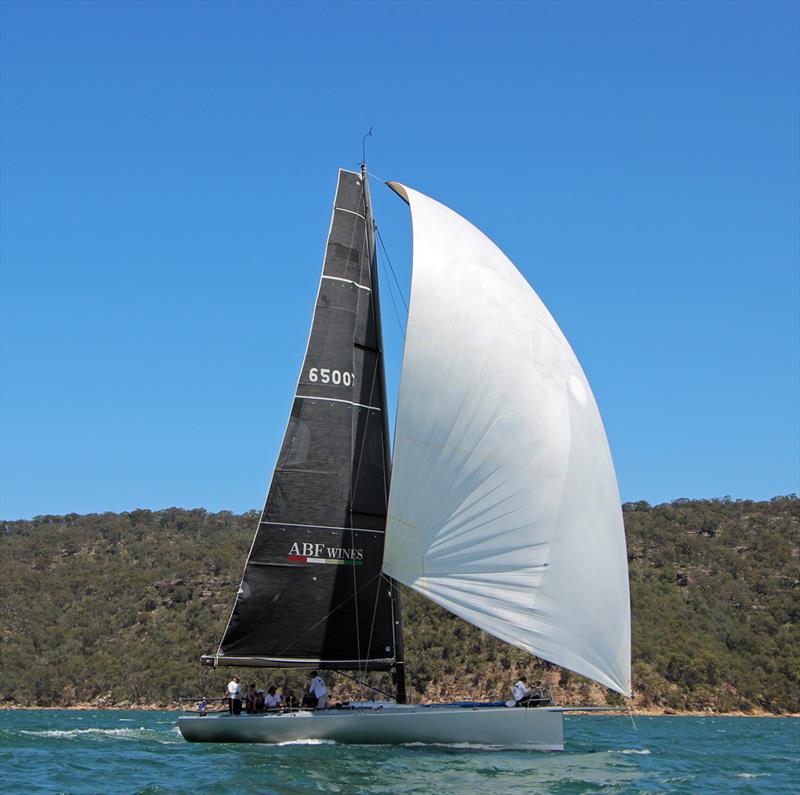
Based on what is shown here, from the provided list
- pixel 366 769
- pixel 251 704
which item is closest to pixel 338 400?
pixel 251 704

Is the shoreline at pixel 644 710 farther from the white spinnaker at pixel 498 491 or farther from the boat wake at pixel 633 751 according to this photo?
the white spinnaker at pixel 498 491

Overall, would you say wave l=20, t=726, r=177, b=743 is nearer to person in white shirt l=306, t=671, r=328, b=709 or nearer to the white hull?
person in white shirt l=306, t=671, r=328, b=709

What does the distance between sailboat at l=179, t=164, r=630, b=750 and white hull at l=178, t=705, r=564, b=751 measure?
0.11 ft

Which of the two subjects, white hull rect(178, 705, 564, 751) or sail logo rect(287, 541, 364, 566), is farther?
sail logo rect(287, 541, 364, 566)

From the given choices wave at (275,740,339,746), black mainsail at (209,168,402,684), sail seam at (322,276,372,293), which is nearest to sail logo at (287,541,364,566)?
black mainsail at (209,168,402,684)

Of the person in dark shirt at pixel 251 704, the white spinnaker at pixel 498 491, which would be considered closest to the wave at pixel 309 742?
the person in dark shirt at pixel 251 704

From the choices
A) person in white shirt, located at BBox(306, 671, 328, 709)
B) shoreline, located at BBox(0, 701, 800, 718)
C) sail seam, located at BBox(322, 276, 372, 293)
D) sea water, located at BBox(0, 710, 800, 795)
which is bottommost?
sea water, located at BBox(0, 710, 800, 795)

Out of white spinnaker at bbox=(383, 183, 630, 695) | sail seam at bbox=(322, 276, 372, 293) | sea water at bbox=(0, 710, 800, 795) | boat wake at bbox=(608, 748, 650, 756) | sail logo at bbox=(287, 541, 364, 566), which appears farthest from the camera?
boat wake at bbox=(608, 748, 650, 756)

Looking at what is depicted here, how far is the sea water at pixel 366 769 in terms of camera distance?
1741 centimetres

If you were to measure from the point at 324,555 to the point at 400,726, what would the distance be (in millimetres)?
4116

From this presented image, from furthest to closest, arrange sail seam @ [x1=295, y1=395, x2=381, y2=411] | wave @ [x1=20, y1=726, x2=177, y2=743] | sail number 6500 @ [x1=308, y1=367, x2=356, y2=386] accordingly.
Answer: wave @ [x1=20, y1=726, x2=177, y2=743] < sail number 6500 @ [x1=308, y1=367, x2=356, y2=386] < sail seam @ [x1=295, y1=395, x2=381, y2=411]

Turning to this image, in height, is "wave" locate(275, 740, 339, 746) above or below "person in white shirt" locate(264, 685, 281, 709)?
below

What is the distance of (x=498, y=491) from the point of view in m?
20.8

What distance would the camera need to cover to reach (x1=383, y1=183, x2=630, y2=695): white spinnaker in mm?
20531
